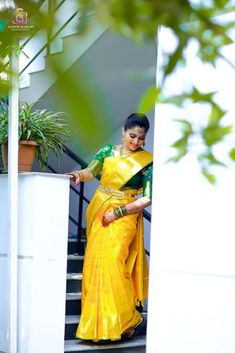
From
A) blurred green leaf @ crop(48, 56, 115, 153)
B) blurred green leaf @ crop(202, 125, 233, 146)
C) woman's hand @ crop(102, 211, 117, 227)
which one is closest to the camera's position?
blurred green leaf @ crop(48, 56, 115, 153)

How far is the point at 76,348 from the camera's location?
3.95 m

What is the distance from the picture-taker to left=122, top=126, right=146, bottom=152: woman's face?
4.09 meters

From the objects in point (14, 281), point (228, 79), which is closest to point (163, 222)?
point (228, 79)

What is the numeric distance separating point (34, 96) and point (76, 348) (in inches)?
84.5

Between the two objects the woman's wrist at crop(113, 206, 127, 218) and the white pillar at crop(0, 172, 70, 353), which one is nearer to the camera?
the white pillar at crop(0, 172, 70, 353)

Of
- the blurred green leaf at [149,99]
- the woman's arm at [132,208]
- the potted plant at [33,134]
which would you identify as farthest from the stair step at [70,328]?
the blurred green leaf at [149,99]

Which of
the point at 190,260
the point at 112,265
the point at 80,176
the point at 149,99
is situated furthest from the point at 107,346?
the point at 149,99

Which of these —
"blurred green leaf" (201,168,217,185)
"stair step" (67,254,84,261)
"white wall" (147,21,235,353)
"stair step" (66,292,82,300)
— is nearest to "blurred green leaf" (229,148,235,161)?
"blurred green leaf" (201,168,217,185)

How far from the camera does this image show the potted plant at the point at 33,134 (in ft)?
13.1

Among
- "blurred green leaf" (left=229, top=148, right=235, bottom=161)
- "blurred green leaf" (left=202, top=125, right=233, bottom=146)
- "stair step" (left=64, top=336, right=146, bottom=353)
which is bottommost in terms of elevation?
"stair step" (left=64, top=336, right=146, bottom=353)

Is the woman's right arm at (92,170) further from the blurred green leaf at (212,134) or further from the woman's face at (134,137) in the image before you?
the blurred green leaf at (212,134)

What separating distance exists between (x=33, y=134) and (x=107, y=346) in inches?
54.1

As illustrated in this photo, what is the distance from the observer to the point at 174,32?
549mm

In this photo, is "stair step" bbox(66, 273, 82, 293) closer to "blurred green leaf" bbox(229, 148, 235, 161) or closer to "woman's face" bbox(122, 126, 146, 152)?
"woman's face" bbox(122, 126, 146, 152)
